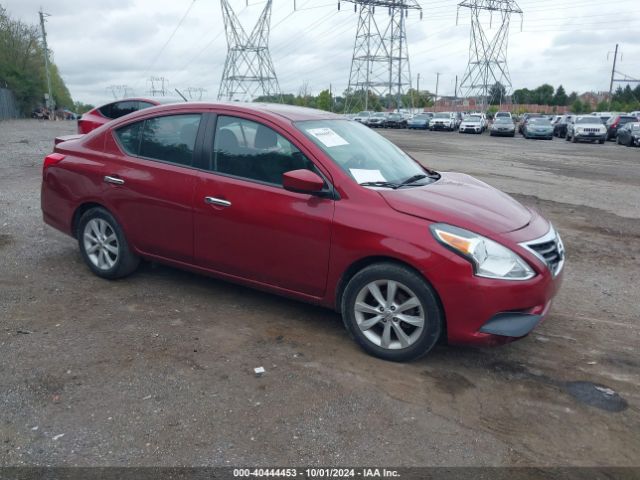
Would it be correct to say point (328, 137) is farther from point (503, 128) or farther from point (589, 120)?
point (503, 128)

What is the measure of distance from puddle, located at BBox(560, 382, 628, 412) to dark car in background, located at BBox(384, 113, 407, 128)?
A: 1965 inches

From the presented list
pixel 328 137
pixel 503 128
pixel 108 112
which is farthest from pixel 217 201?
pixel 503 128

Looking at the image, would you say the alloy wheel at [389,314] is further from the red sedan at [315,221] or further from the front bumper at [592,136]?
the front bumper at [592,136]

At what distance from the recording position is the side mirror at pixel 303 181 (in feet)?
13.3

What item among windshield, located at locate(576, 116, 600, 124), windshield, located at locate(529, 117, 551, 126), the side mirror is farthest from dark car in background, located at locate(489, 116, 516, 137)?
the side mirror

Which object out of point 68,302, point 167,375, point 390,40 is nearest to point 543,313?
point 167,375

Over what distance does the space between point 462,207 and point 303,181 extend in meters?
1.13

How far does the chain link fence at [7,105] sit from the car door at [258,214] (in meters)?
57.8

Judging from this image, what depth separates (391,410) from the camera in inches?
134

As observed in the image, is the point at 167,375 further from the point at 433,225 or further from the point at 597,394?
the point at 597,394

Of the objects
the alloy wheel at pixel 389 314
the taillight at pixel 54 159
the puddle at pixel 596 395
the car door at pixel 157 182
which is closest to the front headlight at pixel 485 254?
the alloy wheel at pixel 389 314

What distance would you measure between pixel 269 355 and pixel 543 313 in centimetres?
189

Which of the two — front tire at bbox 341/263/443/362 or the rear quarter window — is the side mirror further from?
the rear quarter window

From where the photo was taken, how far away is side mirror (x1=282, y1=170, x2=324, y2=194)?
404cm
